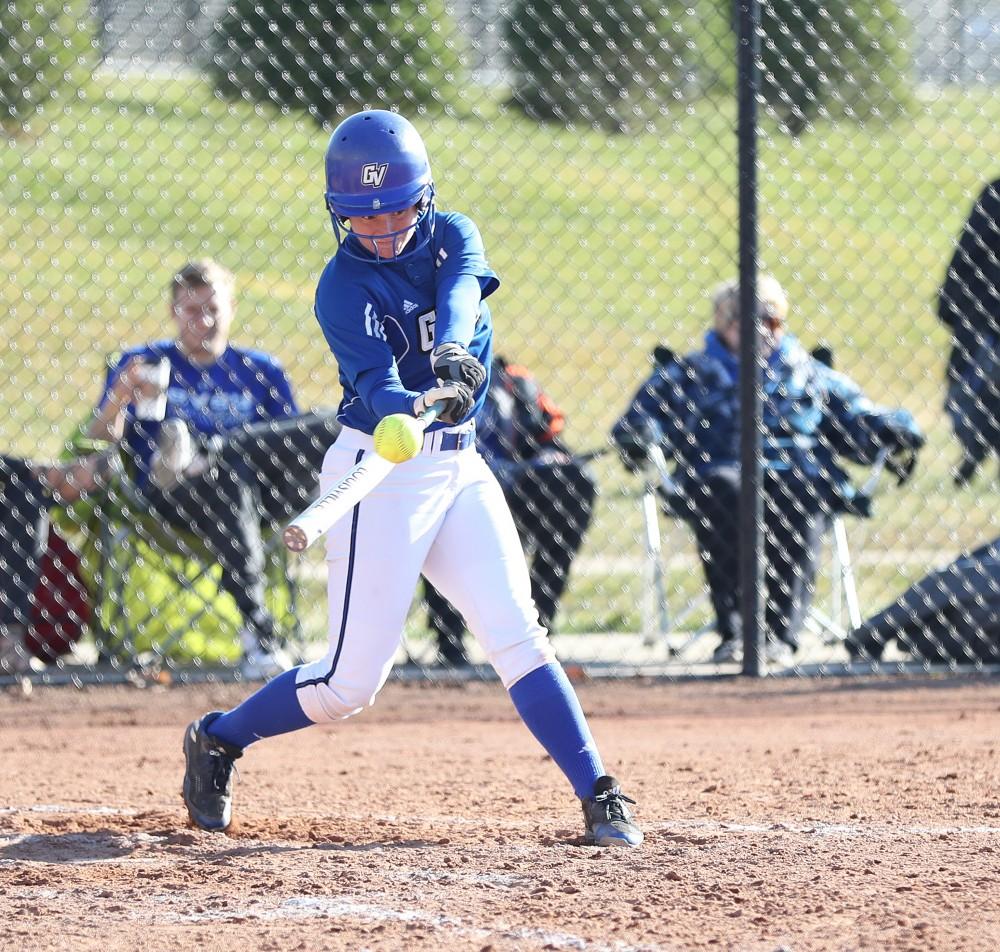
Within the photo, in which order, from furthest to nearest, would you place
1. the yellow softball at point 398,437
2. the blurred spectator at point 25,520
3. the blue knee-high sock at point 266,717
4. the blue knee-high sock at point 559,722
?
the blurred spectator at point 25,520 < the blue knee-high sock at point 266,717 < the blue knee-high sock at point 559,722 < the yellow softball at point 398,437

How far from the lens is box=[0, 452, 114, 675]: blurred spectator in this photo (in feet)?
19.4

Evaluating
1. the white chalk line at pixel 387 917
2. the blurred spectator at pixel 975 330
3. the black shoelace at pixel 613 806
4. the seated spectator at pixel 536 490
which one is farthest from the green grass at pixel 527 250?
the white chalk line at pixel 387 917

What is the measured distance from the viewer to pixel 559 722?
3621mm

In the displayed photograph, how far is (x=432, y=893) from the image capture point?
323cm

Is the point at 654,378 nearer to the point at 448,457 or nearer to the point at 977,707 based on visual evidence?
the point at 977,707

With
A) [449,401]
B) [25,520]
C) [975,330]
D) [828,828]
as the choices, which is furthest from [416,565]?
[975,330]

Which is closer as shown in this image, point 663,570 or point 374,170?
point 374,170

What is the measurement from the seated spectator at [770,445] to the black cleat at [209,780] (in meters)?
2.80

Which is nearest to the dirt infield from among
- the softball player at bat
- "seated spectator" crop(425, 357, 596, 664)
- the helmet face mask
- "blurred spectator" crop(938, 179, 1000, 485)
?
the softball player at bat

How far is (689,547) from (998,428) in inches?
73.8

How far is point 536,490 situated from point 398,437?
3.15 meters

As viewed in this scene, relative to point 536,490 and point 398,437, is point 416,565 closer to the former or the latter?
point 398,437

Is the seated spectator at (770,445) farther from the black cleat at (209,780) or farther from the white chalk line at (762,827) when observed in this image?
the black cleat at (209,780)

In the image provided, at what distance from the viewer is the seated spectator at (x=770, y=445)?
6207 mm
